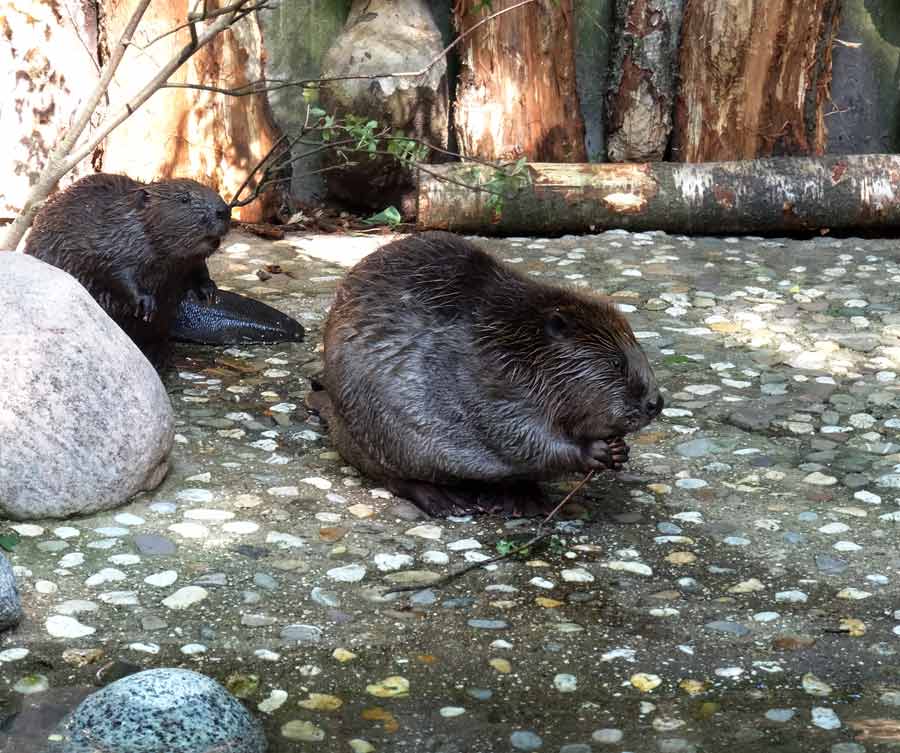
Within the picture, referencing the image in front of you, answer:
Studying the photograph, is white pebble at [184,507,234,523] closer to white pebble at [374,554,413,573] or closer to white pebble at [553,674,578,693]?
white pebble at [374,554,413,573]

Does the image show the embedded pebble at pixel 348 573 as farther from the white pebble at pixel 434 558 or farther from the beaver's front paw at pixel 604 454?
the beaver's front paw at pixel 604 454

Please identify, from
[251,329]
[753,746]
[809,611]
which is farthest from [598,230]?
[753,746]

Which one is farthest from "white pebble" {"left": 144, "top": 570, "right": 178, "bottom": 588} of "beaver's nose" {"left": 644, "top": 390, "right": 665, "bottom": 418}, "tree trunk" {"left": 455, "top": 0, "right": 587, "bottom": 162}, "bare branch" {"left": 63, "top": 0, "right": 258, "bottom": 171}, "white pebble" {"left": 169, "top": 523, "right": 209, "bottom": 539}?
"tree trunk" {"left": 455, "top": 0, "right": 587, "bottom": 162}

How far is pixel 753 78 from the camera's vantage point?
848cm

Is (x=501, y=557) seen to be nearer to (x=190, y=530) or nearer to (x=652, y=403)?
(x=652, y=403)

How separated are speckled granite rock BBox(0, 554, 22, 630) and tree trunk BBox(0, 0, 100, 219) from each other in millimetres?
4163

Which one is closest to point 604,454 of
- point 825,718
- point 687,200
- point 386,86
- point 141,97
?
point 825,718

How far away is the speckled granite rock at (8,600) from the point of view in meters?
3.56

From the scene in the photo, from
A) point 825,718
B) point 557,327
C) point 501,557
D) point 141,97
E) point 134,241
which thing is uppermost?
point 141,97

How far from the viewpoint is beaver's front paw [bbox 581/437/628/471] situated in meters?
4.36

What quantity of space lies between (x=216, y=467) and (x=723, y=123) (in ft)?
16.1

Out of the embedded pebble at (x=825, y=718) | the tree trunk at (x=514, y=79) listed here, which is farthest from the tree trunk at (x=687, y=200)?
the embedded pebble at (x=825, y=718)

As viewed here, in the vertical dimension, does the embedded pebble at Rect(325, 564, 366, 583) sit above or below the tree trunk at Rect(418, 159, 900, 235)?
below

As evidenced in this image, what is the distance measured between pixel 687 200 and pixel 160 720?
5.80 m
